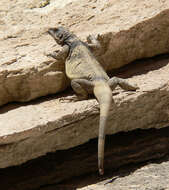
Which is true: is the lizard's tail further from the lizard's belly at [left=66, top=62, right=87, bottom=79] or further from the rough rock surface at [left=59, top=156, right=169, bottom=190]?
the rough rock surface at [left=59, top=156, right=169, bottom=190]

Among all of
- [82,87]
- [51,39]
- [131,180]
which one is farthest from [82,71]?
[131,180]

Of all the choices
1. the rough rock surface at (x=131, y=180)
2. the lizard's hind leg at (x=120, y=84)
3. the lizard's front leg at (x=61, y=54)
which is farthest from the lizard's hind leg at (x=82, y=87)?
the rough rock surface at (x=131, y=180)

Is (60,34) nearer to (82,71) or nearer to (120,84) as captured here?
(82,71)

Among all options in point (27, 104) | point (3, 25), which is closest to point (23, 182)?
point (27, 104)

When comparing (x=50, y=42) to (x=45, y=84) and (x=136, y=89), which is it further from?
(x=136, y=89)

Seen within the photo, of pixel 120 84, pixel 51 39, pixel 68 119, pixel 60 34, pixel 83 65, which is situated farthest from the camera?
pixel 51 39

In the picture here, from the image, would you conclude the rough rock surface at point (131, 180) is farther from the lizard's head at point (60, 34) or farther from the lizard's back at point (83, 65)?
the lizard's head at point (60, 34)

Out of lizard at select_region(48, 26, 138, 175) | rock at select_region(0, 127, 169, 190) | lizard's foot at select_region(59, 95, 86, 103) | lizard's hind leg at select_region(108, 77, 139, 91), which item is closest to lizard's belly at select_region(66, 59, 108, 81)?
lizard at select_region(48, 26, 138, 175)
